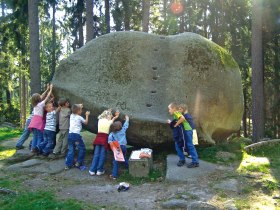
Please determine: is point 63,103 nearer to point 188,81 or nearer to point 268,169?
point 188,81

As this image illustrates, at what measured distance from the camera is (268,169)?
868 centimetres

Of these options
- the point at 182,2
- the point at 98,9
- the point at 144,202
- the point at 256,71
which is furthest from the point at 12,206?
the point at 98,9

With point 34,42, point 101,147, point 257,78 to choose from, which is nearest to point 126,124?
point 101,147

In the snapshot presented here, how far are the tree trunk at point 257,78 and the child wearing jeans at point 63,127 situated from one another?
9330 mm

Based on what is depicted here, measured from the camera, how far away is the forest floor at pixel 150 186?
6.43 meters

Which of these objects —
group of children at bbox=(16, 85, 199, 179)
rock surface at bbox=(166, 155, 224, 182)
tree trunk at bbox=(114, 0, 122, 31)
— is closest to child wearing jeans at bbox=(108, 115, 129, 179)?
group of children at bbox=(16, 85, 199, 179)

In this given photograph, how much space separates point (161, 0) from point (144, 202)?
26.7 metres

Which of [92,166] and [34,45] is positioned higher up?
[34,45]

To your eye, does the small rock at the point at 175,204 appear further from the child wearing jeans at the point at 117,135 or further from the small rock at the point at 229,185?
the child wearing jeans at the point at 117,135

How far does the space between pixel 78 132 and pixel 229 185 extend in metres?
3.85

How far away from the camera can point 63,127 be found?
939 centimetres

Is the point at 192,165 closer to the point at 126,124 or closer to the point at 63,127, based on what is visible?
the point at 126,124

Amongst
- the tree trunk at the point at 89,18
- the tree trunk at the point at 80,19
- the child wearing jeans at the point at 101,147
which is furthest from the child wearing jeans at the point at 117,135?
the tree trunk at the point at 80,19

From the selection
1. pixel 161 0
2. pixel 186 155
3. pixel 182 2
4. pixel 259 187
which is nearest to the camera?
pixel 259 187
